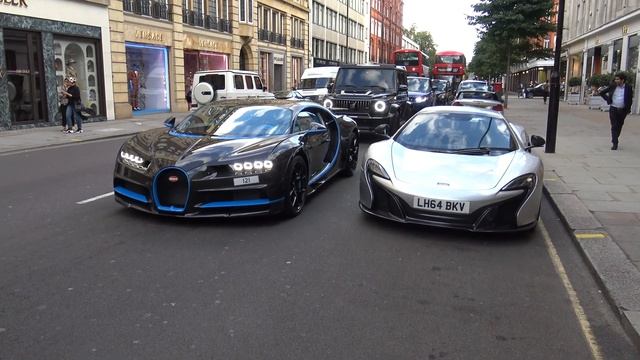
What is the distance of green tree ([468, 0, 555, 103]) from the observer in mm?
32500

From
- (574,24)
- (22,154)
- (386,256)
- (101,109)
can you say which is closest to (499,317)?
(386,256)

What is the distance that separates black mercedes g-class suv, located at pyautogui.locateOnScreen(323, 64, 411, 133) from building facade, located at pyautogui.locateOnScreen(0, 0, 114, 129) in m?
10.5

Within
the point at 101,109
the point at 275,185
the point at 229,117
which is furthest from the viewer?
the point at 101,109

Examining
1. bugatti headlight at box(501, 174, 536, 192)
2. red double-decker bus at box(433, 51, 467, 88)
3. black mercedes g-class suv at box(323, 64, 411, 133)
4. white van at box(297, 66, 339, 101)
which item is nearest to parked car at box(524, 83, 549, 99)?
red double-decker bus at box(433, 51, 467, 88)

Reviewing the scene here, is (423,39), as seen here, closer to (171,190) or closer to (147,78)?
(147,78)

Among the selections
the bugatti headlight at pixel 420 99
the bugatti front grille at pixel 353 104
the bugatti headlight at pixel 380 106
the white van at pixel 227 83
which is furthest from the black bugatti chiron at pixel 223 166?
the white van at pixel 227 83

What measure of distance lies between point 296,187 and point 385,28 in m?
92.3

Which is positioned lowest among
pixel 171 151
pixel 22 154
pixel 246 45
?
pixel 22 154

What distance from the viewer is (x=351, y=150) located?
9.48 m

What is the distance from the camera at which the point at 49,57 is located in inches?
764

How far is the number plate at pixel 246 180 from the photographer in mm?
5785

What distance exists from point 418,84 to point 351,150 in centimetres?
1377

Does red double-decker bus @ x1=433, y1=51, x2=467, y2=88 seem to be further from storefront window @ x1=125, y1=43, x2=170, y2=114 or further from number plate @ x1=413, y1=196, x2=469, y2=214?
number plate @ x1=413, y1=196, x2=469, y2=214

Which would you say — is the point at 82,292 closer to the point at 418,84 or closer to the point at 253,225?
the point at 253,225
